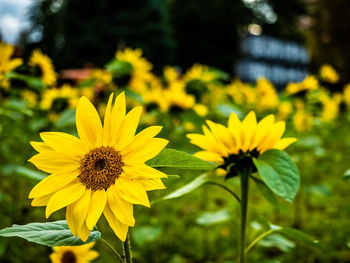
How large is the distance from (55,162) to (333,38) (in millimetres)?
7507

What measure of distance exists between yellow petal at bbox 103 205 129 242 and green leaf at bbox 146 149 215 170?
0.11 metres

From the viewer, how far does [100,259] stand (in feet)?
4.94

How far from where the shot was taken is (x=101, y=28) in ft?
26.1

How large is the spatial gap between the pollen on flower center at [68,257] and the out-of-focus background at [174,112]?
6.2 inches

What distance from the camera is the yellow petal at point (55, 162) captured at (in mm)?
585

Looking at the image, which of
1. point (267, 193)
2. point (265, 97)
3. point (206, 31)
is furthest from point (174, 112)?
point (206, 31)

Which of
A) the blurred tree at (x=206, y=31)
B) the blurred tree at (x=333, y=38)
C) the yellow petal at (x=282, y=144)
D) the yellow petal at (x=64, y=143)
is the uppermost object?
the blurred tree at (x=206, y=31)

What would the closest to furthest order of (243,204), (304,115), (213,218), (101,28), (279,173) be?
(279,173)
(243,204)
(213,218)
(304,115)
(101,28)

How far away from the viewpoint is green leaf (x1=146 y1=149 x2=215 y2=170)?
0.60 metres

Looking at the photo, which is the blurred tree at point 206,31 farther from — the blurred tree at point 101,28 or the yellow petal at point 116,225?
the yellow petal at point 116,225

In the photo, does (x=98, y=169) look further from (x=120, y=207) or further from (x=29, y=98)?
(x=29, y=98)

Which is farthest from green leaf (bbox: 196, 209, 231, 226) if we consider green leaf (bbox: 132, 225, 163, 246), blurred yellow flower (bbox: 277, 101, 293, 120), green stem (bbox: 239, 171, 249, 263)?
blurred yellow flower (bbox: 277, 101, 293, 120)

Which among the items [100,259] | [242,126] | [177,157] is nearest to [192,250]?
[100,259]

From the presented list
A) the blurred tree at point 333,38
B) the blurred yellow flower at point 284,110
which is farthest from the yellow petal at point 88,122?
the blurred tree at point 333,38
